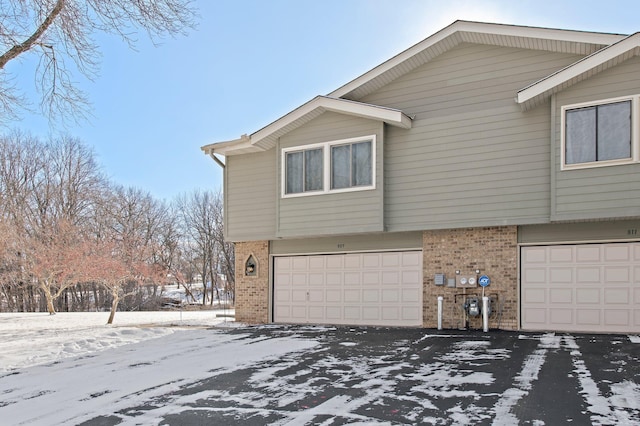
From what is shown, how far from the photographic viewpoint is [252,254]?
14.5m

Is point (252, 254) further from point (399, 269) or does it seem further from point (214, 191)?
point (214, 191)

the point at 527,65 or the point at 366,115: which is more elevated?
the point at 527,65

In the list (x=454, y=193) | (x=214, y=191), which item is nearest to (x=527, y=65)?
(x=454, y=193)

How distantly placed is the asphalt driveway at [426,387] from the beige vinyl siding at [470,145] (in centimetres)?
305

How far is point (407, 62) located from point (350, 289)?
5.66 meters

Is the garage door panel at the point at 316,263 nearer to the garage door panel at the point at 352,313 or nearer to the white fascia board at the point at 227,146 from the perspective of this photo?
the garage door panel at the point at 352,313

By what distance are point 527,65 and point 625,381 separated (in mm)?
7346

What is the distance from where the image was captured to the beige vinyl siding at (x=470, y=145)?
35.5ft

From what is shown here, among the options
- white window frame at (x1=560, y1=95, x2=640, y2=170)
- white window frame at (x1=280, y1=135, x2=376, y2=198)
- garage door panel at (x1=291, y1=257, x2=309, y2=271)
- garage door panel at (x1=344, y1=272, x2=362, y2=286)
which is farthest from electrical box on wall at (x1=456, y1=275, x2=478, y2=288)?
garage door panel at (x1=291, y1=257, x2=309, y2=271)

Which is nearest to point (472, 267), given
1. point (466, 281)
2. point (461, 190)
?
point (466, 281)

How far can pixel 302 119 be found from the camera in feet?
42.7

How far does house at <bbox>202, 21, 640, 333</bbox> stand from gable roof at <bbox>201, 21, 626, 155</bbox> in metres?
0.04

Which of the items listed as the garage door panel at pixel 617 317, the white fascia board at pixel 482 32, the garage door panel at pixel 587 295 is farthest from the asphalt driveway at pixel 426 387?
the white fascia board at pixel 482 32

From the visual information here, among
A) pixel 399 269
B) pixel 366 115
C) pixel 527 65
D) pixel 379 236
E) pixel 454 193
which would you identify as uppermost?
pixel 527 65
